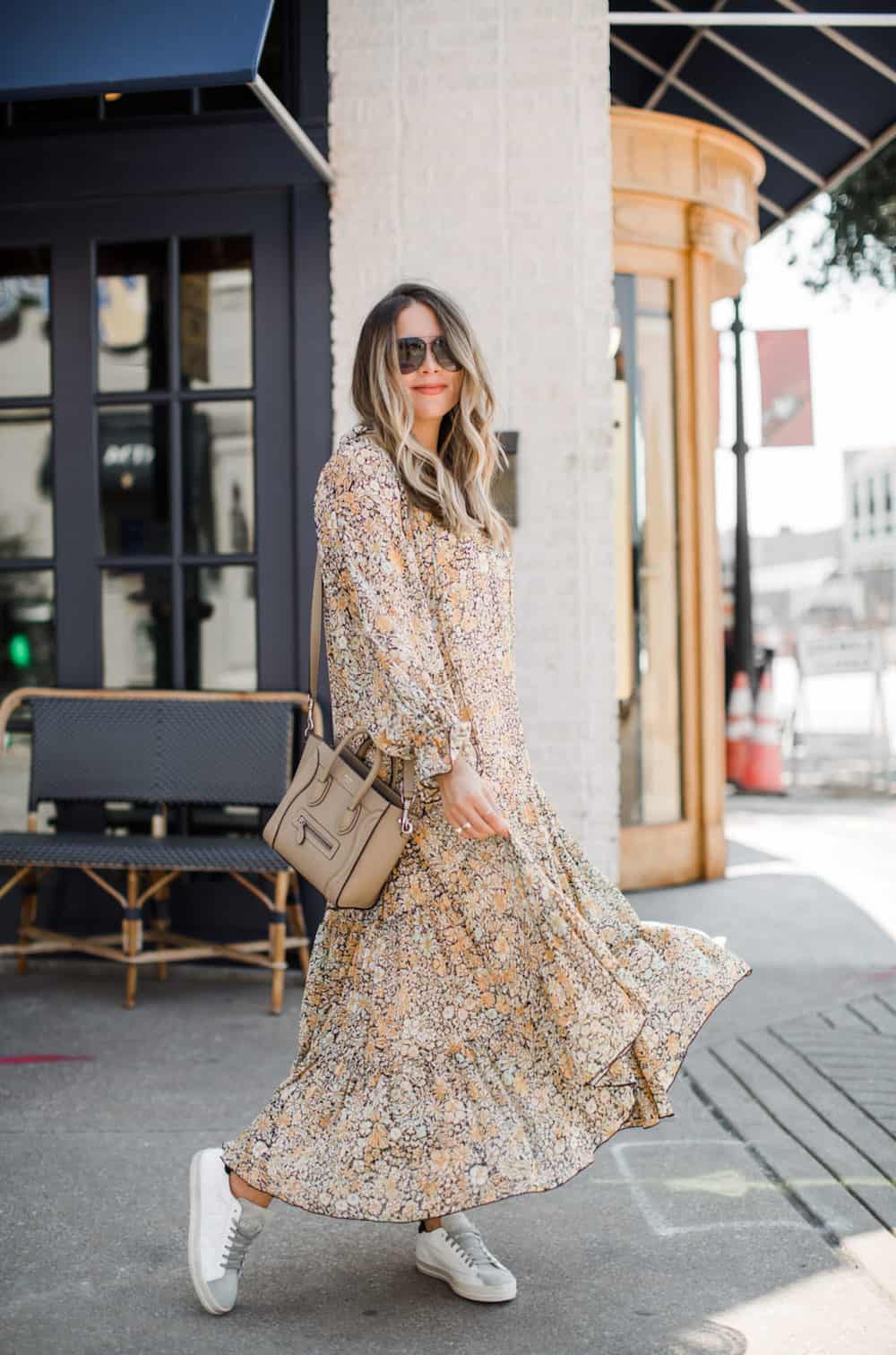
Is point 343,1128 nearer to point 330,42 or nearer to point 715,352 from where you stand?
point 330,42

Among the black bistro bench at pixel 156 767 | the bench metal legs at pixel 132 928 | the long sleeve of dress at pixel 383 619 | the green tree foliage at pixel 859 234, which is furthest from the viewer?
the green tree foliage at pixel 859 234

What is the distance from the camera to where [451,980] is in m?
2.71

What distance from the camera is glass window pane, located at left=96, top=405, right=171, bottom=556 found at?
558 cm

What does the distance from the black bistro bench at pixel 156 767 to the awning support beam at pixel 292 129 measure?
6.26 feet

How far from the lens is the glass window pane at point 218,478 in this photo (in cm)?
554

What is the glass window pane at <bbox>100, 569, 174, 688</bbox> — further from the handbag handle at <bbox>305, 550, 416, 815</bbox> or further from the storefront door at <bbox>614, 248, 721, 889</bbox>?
the handbag handle at <bbox>305, 550, 416, 815</bbox>

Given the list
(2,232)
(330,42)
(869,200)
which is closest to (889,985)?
(330,42)

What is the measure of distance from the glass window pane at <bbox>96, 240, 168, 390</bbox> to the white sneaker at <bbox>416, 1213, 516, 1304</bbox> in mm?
3653

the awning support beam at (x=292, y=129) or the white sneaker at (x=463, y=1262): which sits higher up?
the awning support beam at (x=292, y=129)

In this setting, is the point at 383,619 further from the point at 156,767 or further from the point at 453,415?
the point at 156,767

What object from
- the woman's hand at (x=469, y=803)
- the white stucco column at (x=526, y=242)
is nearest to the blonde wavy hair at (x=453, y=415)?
the woman's hand at (x=469, y=803)

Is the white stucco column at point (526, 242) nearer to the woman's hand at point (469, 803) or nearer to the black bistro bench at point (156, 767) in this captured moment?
the black bistro bench at point (156, 767)

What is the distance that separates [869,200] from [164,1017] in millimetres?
12790

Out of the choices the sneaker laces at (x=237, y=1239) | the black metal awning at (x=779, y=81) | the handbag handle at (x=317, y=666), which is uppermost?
the black metal awning at (x=779, y=81)
